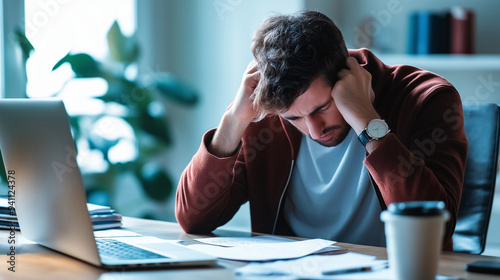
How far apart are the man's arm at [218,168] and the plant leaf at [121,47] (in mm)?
1331

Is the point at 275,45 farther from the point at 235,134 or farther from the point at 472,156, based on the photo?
the point at 472,156

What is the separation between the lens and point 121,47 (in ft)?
8.98

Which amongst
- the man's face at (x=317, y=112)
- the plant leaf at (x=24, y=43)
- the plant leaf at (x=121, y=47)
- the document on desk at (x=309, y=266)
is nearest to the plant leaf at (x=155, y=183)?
the plant leaf at (x=121, y=47)

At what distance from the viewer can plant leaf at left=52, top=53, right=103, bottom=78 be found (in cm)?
248

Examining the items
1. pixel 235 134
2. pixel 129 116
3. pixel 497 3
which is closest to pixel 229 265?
pixel 235 134

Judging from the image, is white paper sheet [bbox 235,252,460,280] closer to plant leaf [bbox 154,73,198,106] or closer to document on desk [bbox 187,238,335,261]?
document on desk [bbox 187,238,335,261]

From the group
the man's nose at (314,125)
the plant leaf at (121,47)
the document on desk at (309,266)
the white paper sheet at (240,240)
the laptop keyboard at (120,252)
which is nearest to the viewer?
the document on desk at (309,266)

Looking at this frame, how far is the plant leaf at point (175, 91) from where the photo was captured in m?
2.89

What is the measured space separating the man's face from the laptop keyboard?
0.48 m

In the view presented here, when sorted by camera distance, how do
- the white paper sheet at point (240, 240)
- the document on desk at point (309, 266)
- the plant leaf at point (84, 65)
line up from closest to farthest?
the document on desk at point (309, 266)
the white paper sheet at point (240, 240)
the plant leaf at point (84, 65)

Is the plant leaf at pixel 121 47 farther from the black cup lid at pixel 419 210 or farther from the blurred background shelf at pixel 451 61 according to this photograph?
the black cup lid at pixel 419 210

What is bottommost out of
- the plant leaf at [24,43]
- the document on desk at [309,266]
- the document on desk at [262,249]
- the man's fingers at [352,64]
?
the document on desk at [262,249]

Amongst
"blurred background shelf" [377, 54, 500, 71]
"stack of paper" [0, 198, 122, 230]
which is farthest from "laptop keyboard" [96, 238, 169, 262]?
"blurred background shelf" [377, 54, 500, 71]

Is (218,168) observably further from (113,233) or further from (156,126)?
(156,126)
